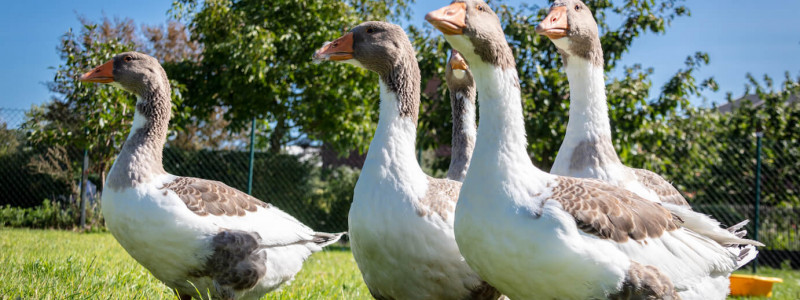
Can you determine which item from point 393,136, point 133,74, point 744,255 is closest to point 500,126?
point 393,136

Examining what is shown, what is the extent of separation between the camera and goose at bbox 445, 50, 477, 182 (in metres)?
4.32

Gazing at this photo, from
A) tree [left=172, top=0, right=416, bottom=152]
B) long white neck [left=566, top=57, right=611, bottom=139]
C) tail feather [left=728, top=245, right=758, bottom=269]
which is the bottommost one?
tail feather [left=728, top=245, right=758, bottom=269]

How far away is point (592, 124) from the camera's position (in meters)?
3.48

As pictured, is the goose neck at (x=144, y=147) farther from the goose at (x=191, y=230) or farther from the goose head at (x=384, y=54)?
the goose head at (x=384, y=54)

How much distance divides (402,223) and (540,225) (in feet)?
2.65

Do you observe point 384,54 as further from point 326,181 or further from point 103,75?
point 326,181

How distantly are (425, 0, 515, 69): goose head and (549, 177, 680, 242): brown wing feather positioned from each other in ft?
2.06

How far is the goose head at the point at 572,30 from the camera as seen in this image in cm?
323

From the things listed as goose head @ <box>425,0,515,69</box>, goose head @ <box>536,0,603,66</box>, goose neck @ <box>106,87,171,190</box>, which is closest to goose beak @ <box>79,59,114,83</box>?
goose neck @ <box>106,87,171,190</box>

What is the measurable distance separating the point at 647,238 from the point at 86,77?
4.00 m

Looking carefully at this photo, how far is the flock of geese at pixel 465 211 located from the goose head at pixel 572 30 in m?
0.01

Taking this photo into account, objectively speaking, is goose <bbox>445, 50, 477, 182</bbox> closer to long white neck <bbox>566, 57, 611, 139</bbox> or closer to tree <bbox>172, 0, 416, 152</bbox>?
long white neck <bbox>566, 57, 611, 139</bbox>

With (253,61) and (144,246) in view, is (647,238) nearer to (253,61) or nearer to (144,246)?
(144,246)

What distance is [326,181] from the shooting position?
1333 cm
